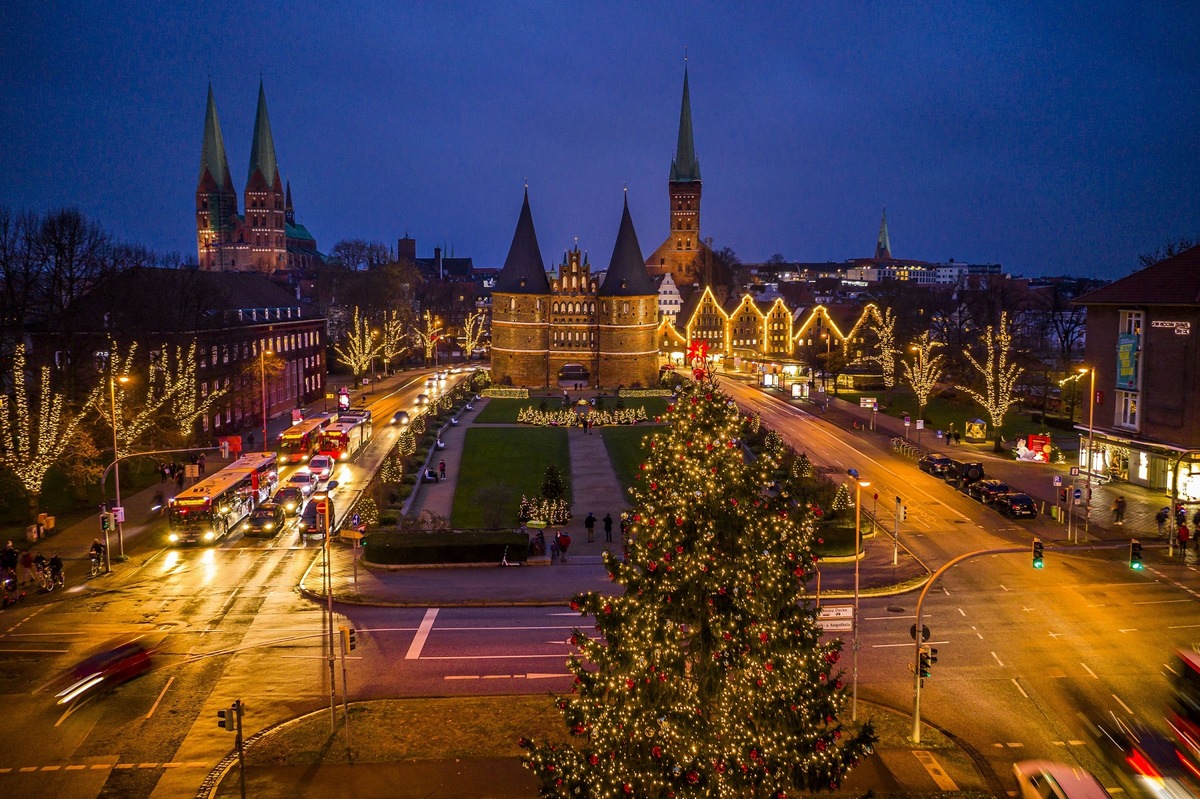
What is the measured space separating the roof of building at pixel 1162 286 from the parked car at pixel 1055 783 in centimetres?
3231

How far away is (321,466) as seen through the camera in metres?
47.1

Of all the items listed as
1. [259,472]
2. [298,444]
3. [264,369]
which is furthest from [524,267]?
[259,472]

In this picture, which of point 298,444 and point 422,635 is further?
point 298,444

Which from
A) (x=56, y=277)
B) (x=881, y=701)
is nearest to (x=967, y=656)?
(x=881, y=701)

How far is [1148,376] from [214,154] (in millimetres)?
136975

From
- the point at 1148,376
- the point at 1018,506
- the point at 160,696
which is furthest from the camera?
the point at 1148,376

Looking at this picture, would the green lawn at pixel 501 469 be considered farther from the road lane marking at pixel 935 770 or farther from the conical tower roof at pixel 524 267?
the conical tower roof at pixel 524 267

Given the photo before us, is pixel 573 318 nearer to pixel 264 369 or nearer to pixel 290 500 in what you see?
pixel 264 369

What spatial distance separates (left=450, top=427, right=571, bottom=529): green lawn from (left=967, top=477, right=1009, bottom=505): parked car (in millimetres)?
20388

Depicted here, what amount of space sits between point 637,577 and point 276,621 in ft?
58.0

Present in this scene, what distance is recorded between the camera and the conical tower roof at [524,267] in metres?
83.4

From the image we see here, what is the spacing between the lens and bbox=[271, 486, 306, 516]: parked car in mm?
40312

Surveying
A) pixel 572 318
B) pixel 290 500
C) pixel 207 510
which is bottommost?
pixel 290 500

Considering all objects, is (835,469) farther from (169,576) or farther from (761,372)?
(761,372)
